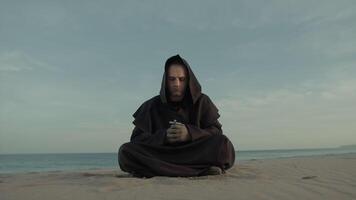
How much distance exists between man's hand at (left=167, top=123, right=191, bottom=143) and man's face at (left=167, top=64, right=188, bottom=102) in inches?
29.6

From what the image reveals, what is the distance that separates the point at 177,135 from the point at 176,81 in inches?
35.8

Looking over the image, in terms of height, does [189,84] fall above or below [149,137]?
above

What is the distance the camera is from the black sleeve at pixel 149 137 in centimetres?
574

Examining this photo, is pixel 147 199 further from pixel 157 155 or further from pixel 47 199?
pixel 157 155

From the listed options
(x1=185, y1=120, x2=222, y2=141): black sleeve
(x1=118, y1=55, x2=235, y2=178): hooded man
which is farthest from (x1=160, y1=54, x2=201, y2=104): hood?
(x1=185, y1=120, x2=222, y2=141): black sleeve

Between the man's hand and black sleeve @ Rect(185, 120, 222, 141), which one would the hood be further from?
the man's hand

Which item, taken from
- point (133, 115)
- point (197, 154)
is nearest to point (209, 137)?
point (197, 154)

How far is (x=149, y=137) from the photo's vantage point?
5910 mm

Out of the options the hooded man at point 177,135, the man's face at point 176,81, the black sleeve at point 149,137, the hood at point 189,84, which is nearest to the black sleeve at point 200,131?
the hooded man at point 177,135

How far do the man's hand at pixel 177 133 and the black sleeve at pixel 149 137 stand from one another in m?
0.12

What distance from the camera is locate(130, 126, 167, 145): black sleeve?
5.74m

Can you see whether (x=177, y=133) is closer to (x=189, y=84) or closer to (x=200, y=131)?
(x=200, y=131)

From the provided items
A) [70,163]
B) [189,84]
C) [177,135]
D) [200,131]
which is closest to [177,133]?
[177,135]

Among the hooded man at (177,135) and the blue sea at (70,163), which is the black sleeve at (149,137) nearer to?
the hooded man at (177,135)
